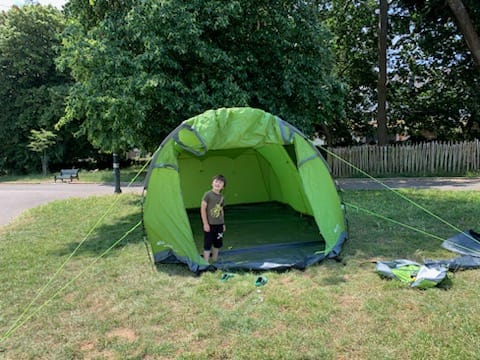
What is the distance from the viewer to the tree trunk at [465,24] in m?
13.4

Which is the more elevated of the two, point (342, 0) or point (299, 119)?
point (342, 0)

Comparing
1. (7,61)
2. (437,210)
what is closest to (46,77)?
(7,61)

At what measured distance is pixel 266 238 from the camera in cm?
614

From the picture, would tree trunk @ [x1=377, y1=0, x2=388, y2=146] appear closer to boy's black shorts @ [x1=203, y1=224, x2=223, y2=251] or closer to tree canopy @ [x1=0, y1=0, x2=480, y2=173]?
tree canopy @ [x1=0, y1=0, x2=480, y2=173]

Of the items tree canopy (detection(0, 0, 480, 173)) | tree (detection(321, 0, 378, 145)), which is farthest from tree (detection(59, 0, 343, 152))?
tree (detection(321, 0, 378, 145))

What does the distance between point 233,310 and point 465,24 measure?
1415cm

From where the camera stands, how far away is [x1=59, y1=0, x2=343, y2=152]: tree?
25.5 ft

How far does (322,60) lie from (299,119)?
1713mm

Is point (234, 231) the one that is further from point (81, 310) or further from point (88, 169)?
point (88, 169)

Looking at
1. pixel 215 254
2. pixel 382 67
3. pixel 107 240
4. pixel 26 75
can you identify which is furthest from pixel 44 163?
pixel 215 254

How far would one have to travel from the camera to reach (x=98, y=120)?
8.50 meters

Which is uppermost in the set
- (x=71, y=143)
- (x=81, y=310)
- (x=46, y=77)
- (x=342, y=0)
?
(x=342, y=0)

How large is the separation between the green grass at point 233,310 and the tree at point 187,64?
3378 mm

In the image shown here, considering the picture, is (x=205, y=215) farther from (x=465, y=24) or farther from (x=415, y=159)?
(x=465, y=24)
